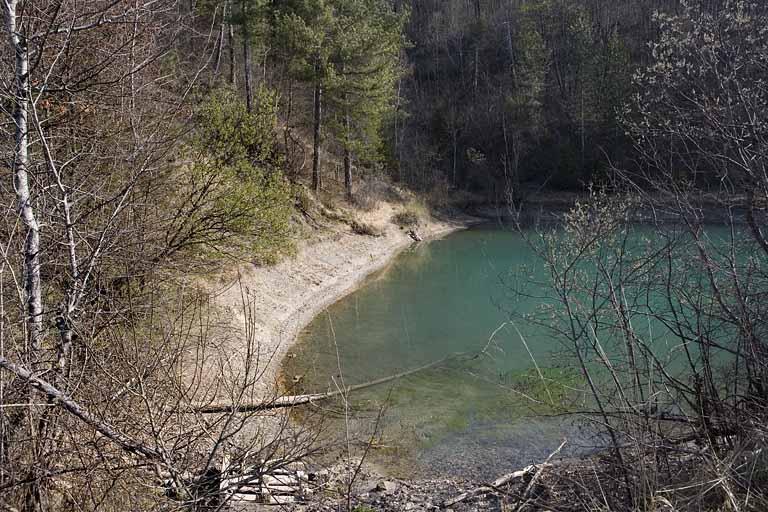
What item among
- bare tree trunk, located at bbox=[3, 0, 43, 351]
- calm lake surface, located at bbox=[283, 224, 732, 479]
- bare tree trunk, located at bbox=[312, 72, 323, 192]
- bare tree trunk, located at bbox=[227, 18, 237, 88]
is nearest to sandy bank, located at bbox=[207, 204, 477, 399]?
calm lake surface, located at bbox=[283, 224, 732, 479]

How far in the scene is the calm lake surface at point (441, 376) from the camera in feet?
28.8

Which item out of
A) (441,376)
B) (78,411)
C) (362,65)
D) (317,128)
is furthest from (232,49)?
(78,411)

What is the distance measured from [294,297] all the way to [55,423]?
43.3ft

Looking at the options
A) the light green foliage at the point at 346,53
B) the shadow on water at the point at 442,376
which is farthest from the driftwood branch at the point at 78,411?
the light green foliage at the point at 346,53

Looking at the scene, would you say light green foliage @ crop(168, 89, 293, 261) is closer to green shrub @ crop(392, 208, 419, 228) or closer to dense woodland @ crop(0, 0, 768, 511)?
dense woodland @ crop(0, 0, 768, 511)

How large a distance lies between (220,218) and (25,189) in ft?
19.3

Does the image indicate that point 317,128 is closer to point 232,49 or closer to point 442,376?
point 232,49

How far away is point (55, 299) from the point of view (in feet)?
19.3

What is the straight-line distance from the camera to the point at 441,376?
39.4ft

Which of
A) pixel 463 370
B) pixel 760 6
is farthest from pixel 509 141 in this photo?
pixel 760 6

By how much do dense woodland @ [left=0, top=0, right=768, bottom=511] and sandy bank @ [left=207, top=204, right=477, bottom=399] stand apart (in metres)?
0.80

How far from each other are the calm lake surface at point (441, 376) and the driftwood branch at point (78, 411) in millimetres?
1417

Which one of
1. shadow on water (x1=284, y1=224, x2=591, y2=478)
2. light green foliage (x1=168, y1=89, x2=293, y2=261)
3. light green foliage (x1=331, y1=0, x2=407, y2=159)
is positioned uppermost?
light green foliage (x1=331, y1=0, x2=407, y2=159)

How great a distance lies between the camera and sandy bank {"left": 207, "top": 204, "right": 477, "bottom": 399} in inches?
488
